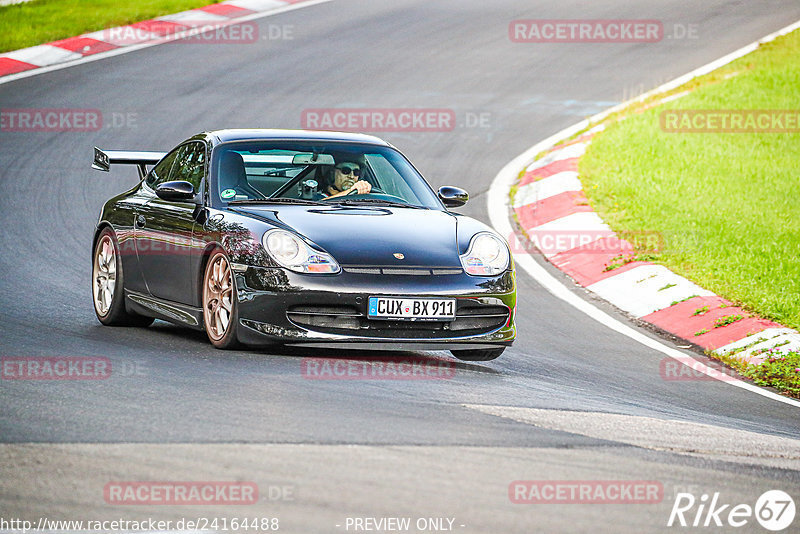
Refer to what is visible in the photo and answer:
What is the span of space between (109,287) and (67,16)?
14.1m

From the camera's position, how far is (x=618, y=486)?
4629mm

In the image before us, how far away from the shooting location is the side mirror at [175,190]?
25.5 feet

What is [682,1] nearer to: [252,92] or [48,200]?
[252,92]

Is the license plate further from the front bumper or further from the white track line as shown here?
the white track line

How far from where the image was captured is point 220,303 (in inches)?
287

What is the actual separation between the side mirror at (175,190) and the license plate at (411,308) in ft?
5.29

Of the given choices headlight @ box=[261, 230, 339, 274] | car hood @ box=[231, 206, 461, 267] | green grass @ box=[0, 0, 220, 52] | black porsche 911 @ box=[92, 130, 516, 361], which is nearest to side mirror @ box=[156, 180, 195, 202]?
black porsche 911 @ box=[92, 130, 516, 361]

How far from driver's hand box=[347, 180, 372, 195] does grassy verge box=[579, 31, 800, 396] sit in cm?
284

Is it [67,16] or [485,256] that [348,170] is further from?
[67,16]

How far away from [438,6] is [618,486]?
2132 centimetres

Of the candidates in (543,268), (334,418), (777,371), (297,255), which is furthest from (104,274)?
(777,371)

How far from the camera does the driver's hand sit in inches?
318

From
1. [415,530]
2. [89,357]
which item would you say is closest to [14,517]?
[415,530]

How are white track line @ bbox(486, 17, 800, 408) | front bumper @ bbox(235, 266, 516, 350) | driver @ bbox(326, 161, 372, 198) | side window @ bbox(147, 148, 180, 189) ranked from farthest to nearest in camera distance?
1. side window @ bbox(147, 148, 180, 189)
2. white track line @ bbox(486, 17, 800, 408)
3. driver @ bbox(326, 161, 372, 198)
4. front bumper @ bbox(235, 266, 516, 350)
